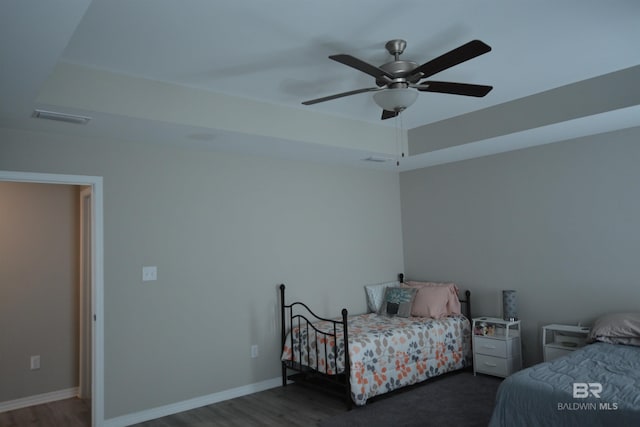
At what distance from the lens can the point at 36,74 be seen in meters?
2.42

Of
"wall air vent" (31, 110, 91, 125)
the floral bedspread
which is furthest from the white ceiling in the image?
the floral bedspread

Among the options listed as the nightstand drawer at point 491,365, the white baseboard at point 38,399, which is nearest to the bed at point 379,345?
the nightstand drawer at point 491,365

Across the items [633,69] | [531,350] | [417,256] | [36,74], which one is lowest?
[531,350]

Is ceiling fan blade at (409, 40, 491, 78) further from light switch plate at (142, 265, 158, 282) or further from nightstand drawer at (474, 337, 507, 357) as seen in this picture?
nightstand drawer at (474, 337, 507, 357)

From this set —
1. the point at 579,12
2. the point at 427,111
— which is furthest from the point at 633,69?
the point at 427,111

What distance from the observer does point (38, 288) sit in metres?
4.44

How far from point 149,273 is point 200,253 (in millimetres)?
479

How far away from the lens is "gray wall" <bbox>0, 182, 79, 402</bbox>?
4.27 m

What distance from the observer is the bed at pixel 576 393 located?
8.09ft

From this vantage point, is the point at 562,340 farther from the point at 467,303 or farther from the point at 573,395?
the point at 573,395

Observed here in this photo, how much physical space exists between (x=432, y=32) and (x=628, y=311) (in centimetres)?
297

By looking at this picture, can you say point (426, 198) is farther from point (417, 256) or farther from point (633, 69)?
point (633, 69)

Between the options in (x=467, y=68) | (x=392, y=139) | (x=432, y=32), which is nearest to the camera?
(x=432, y=32)

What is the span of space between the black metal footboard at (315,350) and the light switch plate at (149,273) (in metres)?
1.23
